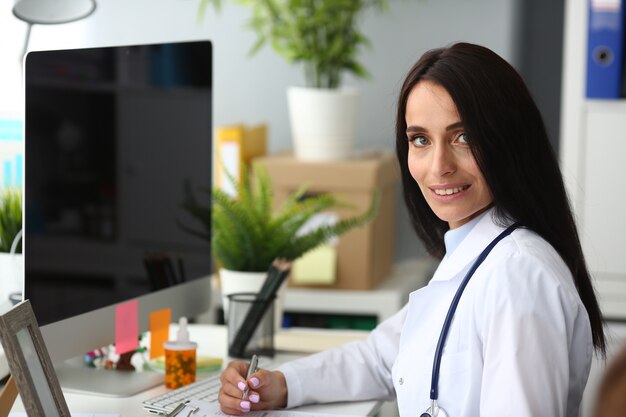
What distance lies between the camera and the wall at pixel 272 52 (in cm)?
311

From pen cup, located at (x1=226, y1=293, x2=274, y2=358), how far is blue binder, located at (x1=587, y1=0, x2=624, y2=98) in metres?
1.29

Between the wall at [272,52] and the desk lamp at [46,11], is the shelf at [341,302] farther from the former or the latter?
the desk lamp at [46,11]

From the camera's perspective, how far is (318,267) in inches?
107

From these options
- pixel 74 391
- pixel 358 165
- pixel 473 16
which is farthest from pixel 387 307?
pixel 74 391

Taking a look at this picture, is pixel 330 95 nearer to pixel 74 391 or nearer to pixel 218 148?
pixel 218 148

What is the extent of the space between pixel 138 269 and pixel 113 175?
0.17 m

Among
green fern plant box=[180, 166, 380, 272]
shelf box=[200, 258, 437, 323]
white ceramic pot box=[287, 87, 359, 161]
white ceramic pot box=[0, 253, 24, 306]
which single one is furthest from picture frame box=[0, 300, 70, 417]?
white ceramic pot box=[287, 87, 359, 161]

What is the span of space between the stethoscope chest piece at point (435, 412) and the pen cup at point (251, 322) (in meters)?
0.58

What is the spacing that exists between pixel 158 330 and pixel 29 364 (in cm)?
54

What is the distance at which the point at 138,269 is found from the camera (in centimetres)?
165

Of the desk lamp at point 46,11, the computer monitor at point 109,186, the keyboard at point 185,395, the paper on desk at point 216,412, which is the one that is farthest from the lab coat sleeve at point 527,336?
the desk lamp at point 46,11

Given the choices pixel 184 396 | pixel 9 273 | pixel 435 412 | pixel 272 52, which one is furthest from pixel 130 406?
pixel 272 52

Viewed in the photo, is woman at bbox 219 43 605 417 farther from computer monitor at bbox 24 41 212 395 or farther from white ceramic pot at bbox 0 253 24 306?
white ceramic pot at bbox 0 253 24 306

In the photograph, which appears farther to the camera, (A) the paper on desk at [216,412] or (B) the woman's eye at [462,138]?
(A) the paper on desk at [216,412]
